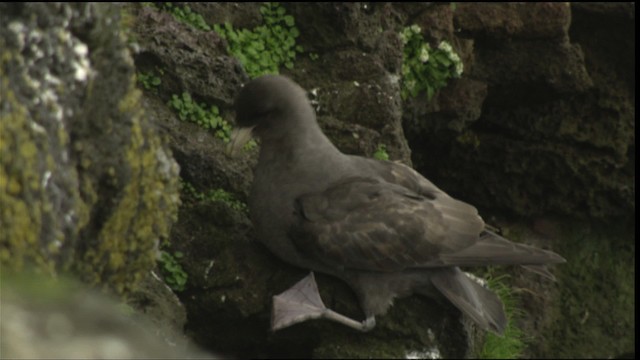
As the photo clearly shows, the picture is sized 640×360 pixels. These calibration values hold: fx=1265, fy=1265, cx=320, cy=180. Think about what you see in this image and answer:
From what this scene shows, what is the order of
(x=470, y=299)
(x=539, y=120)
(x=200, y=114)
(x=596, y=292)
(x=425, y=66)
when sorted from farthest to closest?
1. (x=596, y=292)
2. (x=539, y=120)
3. (x=425, y=66)
4. (x=200, y=114)
5. (x=470, y=299)

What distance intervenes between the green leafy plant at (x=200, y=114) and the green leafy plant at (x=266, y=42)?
0.45 metres

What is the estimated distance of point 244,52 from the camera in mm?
6551

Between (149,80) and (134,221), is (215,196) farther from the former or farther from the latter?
(134,221)

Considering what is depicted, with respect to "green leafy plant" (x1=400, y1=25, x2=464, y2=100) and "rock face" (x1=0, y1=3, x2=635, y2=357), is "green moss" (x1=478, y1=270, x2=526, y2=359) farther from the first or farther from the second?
"green leafy plant" (x1=400, y1=25, x2=464, y2=100)

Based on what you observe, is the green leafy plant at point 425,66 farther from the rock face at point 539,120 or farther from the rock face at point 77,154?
the rock face at point 77,154

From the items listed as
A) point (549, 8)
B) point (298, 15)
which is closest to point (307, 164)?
point (298, 15)

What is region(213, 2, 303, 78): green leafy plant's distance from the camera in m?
6.52

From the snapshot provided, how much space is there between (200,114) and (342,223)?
98 cm

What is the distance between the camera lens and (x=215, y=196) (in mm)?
5871

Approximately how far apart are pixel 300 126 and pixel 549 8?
2714mm

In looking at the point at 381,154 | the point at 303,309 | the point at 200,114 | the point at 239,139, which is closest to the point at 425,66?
the point at 381,154

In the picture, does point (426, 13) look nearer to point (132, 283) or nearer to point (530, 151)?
point (530, 151)

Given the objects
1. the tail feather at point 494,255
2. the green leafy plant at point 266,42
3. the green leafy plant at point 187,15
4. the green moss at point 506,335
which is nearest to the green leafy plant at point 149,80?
the green leafy plant at point 187,15

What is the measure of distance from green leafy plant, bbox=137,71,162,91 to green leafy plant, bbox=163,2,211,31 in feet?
1.59
